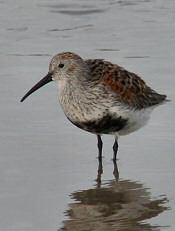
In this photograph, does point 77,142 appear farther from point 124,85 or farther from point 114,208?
point 114,208

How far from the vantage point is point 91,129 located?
8875 millimetres

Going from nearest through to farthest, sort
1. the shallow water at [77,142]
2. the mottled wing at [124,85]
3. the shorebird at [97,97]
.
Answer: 1. the shallow water at [77,142]
2. the shorebird at [97,97]
3. the mottled wing at [124,85]

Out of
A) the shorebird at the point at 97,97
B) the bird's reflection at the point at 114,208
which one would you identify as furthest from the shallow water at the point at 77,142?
the shorebird at the point at 97,97

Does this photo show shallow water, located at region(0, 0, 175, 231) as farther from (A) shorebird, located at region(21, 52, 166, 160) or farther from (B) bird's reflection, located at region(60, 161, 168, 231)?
(A) shorebird, located at region(21, 52, 166, 160)

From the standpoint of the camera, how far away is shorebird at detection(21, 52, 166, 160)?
885cm

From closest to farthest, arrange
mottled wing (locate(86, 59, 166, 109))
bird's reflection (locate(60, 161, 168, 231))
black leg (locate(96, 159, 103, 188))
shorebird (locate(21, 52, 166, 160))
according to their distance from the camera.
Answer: bird's reflection (locate(60, 161, 168, 231))
black leg (locate(96, 159, 103, 188))
shorebird (locate(21, 52, 166, 160))
mottled wing (locate(86, 59, 166, 109))

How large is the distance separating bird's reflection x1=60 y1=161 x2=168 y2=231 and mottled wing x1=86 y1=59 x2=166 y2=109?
99cm

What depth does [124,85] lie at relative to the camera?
9172 mm

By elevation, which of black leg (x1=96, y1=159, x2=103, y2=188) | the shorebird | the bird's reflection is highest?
the shorebird

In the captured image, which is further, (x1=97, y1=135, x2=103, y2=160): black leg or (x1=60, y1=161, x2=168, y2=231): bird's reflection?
(x1=97, y1=135, x2=103, y2=160): black leg

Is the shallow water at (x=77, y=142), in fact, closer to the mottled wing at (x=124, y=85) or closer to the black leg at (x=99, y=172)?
the black leg at (x=99, y=172)

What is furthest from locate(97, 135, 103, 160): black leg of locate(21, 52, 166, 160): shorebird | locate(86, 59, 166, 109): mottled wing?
locate(86, 59, 166, 109): mottled wing

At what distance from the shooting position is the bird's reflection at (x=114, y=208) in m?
7.12

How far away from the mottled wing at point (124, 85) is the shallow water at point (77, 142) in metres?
0.31
